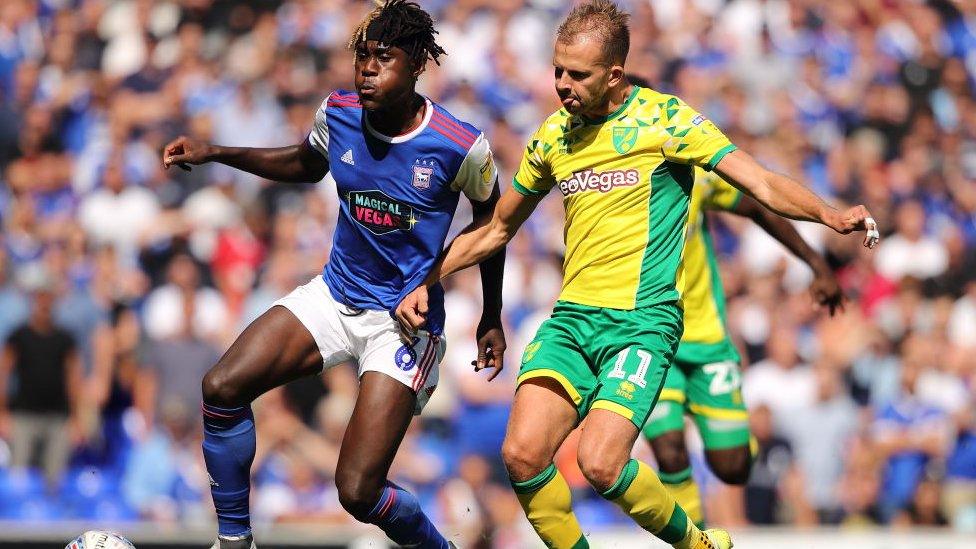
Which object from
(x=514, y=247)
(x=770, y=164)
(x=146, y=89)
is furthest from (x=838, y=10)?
(x=146, y=89)

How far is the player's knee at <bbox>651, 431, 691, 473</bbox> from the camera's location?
8555 mm

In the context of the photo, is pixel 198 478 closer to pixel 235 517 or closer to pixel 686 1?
pixel 235 517

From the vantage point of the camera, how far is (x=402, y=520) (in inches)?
285

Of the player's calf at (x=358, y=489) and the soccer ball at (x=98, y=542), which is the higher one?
the player's calf at (x=358, y=489)

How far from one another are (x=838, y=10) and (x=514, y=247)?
18.5 ft

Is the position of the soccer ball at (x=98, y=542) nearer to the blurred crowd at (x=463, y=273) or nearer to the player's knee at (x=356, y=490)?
the player's knee at (x=356, y=490)

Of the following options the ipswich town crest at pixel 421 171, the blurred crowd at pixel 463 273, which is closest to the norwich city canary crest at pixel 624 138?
the ipswich town crest at pixel 421 171

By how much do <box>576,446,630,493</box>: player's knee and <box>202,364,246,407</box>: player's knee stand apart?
5.87 ft

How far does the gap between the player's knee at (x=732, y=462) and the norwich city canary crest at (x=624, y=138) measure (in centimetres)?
275

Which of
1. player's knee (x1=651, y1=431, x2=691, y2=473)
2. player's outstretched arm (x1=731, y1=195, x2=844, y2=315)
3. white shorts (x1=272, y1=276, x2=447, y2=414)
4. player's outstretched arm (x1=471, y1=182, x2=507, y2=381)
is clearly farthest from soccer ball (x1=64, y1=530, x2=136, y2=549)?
player's outstretched arm (x1=731, y1=195, x2=844, y2=315)

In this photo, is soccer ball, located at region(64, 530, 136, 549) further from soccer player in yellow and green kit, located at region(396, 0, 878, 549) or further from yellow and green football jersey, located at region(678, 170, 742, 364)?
yellow and green football jersey, located at region(678, 170, 742, 364)

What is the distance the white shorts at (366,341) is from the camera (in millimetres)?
7266

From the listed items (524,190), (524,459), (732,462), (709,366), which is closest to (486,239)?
(524,190)

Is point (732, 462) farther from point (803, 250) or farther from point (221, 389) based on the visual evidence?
point (221, 389)
